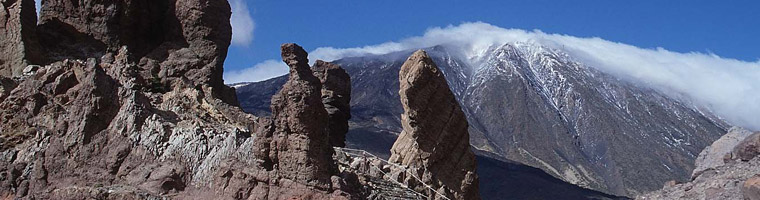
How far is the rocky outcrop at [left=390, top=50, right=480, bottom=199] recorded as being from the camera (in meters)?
21.6

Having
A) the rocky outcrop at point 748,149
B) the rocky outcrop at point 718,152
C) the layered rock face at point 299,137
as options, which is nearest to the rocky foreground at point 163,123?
the layered rock face at point 299,137

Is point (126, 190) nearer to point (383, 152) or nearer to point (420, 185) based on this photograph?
point (420, 185)

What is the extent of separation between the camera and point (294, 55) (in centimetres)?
1603

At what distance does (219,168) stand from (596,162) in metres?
169

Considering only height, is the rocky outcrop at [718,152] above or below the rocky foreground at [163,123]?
above

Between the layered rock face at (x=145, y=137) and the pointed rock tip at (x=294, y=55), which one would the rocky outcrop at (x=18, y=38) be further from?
the pointed rock tip at (x=294, y=55)

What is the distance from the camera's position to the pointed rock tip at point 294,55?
15.9 metres

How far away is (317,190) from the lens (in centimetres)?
1455

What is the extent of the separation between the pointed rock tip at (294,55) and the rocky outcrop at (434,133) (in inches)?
214

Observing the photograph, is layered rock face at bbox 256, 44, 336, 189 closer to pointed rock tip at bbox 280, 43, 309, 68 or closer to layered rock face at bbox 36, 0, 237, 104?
pointed rock tip at bbox 280, 43, 309, 68

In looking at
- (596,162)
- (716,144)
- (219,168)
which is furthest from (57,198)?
(596,162)

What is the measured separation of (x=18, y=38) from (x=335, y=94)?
7.42 meters

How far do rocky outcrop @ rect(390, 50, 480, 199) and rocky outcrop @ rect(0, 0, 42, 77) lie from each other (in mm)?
7815

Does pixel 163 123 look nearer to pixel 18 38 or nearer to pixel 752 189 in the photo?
pixel 18 38
